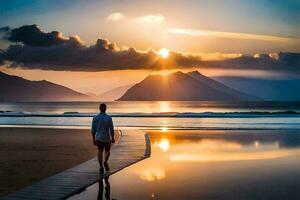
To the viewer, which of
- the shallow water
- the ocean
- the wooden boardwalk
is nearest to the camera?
the wooden boardwalk

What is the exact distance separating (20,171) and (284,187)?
722 cm

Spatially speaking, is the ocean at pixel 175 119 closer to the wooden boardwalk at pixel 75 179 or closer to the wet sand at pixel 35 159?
the wet sand at pixel 35 159

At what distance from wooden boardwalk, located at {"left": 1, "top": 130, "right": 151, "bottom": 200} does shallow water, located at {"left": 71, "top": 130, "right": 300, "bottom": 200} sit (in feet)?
0.97

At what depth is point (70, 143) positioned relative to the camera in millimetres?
19953

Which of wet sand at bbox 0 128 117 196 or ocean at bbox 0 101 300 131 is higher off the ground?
ocean at bbox 0 101 300 131

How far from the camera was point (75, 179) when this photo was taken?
10281 mm

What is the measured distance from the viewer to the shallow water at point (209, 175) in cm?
886

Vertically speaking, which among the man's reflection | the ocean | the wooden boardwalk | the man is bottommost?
the man's reflection

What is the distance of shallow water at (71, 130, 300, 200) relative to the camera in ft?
29.1

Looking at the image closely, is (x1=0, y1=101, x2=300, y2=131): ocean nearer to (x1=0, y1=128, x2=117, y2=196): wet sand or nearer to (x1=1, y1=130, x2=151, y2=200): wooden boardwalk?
(x1=0, y1=128, x2=117, y2=196): wet sand

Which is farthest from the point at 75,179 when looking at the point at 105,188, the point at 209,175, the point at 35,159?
the point at 35,159

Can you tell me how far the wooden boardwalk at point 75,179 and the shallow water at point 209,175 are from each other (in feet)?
0.97

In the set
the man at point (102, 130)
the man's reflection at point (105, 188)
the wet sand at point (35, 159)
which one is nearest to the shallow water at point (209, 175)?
the man's reflection at point (105, 188)

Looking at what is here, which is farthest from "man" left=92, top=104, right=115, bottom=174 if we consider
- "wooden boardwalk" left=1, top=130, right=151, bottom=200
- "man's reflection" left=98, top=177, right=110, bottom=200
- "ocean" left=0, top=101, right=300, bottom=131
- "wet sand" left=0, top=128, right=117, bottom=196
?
"ocean" left=0, top=101, right=300, bottom=131
